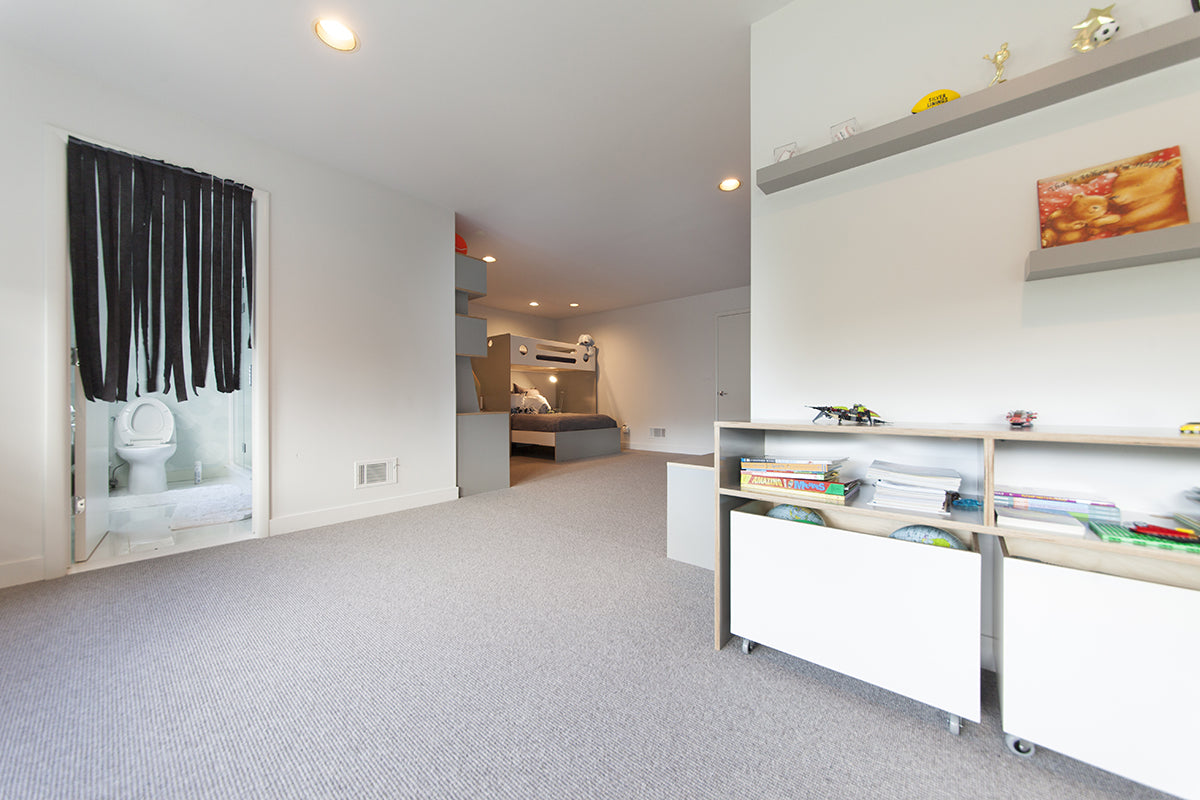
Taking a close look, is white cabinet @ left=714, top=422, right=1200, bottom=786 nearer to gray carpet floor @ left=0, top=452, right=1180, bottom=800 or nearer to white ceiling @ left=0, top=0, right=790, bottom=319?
gray carpet floor @ left=0, top=452, right=1180, bottom=800

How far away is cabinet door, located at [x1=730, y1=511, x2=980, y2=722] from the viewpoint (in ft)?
3.24

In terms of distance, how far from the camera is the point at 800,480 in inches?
48.9

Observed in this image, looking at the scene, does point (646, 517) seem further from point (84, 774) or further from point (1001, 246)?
point (84, 774)

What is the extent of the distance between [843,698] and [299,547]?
2.77 m

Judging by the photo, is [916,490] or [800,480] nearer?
[916,490]

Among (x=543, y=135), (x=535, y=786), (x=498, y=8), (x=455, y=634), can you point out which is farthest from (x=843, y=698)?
(x=543, y=135)

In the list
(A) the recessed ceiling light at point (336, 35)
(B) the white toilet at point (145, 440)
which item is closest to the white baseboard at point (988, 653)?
(A) the recessed ceiling light at point (336, 35)

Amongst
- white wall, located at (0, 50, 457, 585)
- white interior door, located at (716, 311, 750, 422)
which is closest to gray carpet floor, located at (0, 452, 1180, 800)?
white wall, located at (0, 50, 457, 585)

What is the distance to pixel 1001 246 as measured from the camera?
1.23 meters

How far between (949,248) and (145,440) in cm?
414

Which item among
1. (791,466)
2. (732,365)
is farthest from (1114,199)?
(732,365)

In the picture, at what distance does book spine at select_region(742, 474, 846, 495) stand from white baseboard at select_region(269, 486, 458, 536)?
2.81m

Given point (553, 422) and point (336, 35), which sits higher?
point (336, 35)

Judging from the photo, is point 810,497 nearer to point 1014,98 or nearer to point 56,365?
point 1014,98
